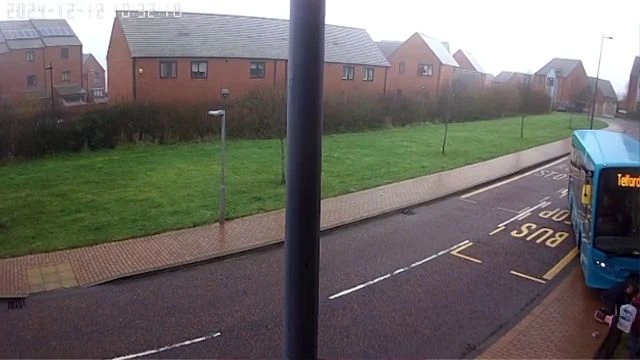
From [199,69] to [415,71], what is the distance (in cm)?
1368

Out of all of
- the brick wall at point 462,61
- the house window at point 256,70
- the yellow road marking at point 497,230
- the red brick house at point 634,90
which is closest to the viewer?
the red brick house at point 634,90

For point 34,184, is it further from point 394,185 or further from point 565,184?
point 565,184

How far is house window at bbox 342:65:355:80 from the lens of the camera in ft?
72.3

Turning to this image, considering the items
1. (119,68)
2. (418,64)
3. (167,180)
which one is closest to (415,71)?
(418,64)

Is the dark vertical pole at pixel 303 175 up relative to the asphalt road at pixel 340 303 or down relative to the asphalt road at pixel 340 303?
up

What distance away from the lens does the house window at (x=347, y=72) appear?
72.3 ft

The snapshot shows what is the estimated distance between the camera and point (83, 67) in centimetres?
1255

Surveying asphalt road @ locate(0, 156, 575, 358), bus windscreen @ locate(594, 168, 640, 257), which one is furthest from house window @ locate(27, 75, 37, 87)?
bus windscreen @ locate(594, 168, 640, 257)

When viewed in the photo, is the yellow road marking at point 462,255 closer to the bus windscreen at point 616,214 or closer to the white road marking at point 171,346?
the bus windscreen at point 616,214

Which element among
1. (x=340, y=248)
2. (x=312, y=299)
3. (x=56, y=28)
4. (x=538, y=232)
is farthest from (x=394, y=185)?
(x=312, y=299)

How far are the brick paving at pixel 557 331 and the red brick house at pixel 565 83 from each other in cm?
216

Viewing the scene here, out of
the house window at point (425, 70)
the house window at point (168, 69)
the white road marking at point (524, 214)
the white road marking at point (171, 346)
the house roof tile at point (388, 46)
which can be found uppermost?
the house roof tile at point (388, 46)

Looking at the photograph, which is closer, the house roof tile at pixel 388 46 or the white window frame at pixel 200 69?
the white window frame at pixel 200 69

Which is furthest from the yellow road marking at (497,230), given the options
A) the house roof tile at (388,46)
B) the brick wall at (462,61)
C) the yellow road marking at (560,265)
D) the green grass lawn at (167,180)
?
the house roof tile at (388,46)
